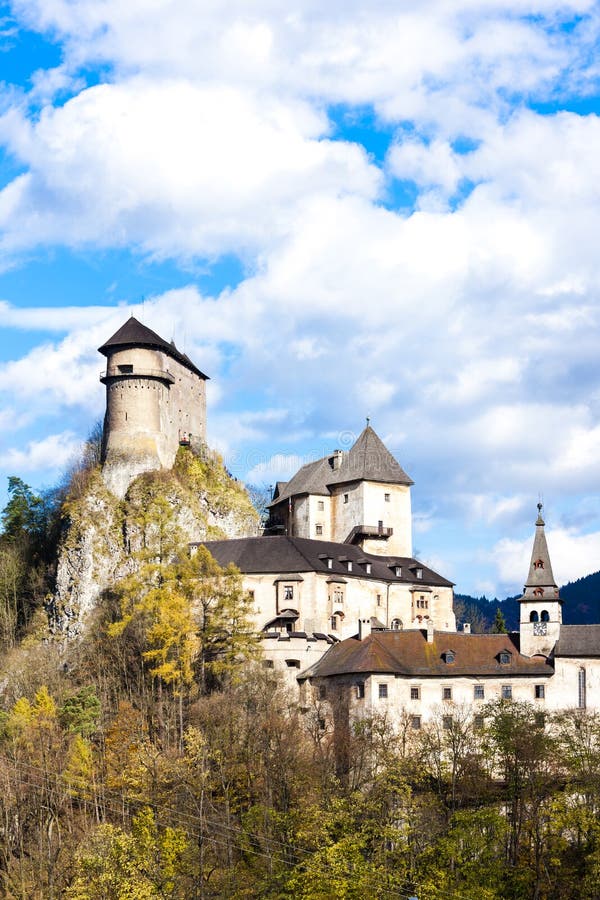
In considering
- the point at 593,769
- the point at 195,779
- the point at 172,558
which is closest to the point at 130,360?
the point at 172,558

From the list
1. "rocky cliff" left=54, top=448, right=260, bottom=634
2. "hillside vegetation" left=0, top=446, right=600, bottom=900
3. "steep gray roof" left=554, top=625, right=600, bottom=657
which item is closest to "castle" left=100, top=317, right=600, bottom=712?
"steep gray roof" left=554, top=625, right=600, bottom=657

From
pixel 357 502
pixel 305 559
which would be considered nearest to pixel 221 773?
pixel 305 559

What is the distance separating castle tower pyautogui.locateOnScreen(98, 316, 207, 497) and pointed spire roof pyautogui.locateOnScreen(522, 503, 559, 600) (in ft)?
92.4

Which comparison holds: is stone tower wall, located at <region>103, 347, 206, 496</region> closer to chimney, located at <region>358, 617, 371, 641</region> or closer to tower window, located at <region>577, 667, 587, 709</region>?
chimney, located at <region>358, 617, 371, 641</region>

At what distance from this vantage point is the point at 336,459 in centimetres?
10325

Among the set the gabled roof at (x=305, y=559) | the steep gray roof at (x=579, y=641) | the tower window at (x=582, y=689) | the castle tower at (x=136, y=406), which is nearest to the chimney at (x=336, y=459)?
the gabled roof at (x=305, y=559)

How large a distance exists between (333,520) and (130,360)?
19156 millimetres

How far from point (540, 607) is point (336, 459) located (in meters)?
26.2

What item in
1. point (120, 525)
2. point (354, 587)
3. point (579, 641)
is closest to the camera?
point (579, 641)

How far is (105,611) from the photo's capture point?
90.3 metres

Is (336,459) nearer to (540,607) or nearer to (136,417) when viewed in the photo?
(136,417)

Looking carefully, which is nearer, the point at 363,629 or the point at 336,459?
the point at 363,629

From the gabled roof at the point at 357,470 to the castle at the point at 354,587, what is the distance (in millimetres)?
104

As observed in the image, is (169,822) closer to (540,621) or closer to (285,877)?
(285,877)
